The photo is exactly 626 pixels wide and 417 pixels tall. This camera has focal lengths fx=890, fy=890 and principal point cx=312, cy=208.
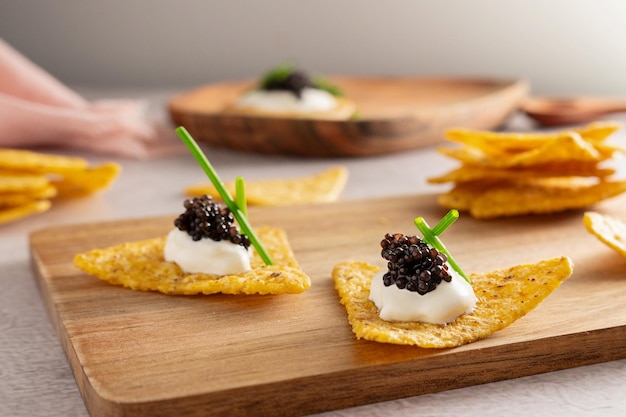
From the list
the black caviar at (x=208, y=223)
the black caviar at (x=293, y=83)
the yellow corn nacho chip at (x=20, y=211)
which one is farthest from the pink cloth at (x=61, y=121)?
the black caviar at (x=208, y=223)

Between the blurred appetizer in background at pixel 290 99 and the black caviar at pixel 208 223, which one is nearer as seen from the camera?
the black caviar at pixel 208 223

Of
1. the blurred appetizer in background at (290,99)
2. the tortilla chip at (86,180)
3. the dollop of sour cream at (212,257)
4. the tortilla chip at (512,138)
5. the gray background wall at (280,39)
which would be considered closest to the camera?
the dollop of sour cream at (212,257)

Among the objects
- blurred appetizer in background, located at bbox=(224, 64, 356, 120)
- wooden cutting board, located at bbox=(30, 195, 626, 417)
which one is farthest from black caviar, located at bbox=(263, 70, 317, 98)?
wooden cutting board, located at bbox=(30, 195, 626, 417)

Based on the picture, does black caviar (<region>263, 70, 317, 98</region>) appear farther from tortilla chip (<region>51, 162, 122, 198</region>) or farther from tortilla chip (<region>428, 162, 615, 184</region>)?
tortilla chip (<region>428, 162, 615, 184</region>)

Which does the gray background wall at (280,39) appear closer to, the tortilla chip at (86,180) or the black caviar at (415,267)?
the tortilla chip at (86,180)

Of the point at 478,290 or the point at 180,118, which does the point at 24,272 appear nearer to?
the point at 478,290

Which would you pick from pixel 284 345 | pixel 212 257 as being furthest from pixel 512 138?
pixel 284 345

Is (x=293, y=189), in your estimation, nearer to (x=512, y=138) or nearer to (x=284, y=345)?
(x=512, y=138)

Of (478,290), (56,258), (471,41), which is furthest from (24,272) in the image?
(471,41)
